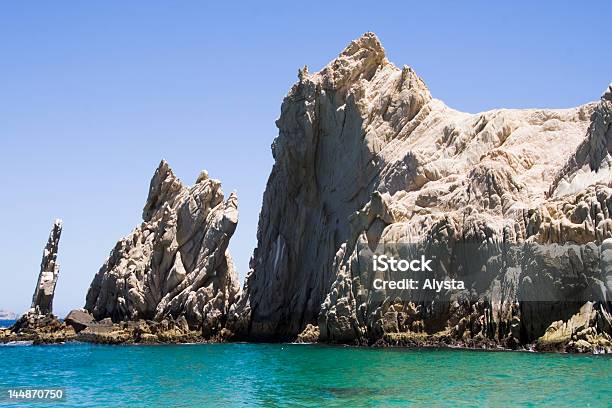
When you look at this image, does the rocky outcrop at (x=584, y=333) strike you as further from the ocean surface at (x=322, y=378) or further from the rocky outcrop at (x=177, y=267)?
the rocky outcrop at (x=177, y=267)

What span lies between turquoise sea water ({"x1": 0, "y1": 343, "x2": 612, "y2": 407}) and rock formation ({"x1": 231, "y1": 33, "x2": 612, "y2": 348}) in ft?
14.5

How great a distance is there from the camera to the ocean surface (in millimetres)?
33844

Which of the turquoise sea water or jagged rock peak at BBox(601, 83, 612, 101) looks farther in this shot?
jagged rock peak at BBox(601, 83, 612, 101)

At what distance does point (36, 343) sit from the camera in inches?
3248

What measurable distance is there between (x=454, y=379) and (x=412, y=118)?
43.6 m

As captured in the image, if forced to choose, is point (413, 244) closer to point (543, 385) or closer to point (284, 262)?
point (284, 262)

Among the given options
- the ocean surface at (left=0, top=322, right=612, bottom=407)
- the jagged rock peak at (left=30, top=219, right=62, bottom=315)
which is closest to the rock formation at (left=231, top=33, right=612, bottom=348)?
the ocean surface at (left=0, top=322, right=612, bottom=407)

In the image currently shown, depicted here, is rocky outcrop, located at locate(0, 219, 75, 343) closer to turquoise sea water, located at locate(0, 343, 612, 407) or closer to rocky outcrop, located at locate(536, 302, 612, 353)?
turquoise sea water, located at locate(0, 343, 612, 407)

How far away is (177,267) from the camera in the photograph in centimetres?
8388

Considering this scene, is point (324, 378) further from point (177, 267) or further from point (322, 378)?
point (177, 267)

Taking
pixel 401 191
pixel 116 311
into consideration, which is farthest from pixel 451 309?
pixel 116 311

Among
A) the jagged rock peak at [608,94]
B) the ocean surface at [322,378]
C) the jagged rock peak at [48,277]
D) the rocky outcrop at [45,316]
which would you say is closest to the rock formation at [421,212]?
the jagged rock peak at [608,94]

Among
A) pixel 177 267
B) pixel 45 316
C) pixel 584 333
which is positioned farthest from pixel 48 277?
pixel 584 333

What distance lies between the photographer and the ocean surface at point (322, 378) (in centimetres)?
3384
